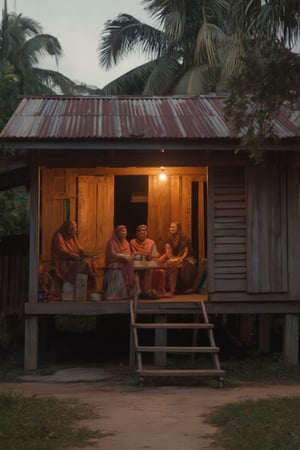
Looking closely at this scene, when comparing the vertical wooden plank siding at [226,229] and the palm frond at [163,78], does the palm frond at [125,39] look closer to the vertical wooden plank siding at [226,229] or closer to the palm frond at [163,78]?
the palm frond at [163,78]

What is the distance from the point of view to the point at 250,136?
736 centimetres

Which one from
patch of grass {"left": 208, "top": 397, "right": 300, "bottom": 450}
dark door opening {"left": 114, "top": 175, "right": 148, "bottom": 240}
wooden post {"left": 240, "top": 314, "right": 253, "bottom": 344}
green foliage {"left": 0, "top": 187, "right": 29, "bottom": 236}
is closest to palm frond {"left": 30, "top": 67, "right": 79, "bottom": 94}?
green foliage {"left": 0, "top": 187, "right": 29, "bottom": 236}

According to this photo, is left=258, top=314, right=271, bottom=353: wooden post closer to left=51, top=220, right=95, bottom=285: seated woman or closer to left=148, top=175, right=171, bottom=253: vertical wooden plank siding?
left=148, top=175, right=171, bottom=253: vertical wooden plank siding

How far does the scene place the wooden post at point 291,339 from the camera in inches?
438

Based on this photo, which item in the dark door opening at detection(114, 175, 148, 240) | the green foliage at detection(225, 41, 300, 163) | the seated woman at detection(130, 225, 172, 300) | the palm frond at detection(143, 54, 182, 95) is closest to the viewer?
the green foliage at detection(225, 41, 300, 163)

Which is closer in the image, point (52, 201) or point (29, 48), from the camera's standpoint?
point (52, 201)

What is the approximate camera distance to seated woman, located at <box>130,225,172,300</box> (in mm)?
11441

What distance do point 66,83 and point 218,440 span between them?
30953 mm

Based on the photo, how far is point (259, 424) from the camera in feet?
21.2

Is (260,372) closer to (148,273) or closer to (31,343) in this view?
(148,273)

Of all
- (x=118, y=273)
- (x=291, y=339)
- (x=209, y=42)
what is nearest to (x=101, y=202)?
(x=118, y=273)

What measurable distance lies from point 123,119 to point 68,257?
263 cm

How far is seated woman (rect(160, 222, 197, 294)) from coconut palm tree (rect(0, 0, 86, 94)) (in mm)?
19601

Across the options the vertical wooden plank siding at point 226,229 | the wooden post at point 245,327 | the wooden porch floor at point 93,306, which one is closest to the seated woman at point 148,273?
the wooden porch floor at point 93,306
